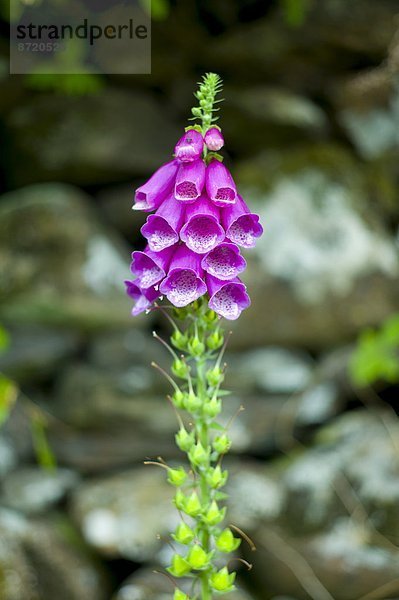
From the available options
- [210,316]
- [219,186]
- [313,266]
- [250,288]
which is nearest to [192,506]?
[210,316]

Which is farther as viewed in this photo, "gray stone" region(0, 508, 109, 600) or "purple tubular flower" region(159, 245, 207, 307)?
"gray stone" region(0, 508, 109, 600)

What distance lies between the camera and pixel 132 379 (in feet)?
13.8

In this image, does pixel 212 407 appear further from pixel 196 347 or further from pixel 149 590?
pixel 149 590

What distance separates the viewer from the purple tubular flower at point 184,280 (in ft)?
4.90

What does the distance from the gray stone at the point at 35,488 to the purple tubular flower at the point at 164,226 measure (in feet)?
7.79

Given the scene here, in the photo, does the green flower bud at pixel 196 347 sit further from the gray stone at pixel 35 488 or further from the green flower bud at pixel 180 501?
the gray stone at pixel 35 488

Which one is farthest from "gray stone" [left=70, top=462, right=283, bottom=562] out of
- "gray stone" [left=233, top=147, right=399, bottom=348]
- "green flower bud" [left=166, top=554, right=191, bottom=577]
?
"green flower bud" [left=166, top=554, right=191, bottom=577]

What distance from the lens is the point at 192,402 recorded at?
157 cm

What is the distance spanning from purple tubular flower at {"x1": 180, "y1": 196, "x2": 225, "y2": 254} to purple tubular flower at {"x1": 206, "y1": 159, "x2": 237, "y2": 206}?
0.03m

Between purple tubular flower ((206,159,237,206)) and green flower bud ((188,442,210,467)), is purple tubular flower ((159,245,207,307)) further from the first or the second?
green flower bud ((188,442,210,467))

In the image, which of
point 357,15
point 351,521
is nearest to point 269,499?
point 351,521

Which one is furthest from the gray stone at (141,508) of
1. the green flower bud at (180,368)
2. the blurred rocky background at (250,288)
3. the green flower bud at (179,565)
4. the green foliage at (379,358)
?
the green flower bud at (180,368)

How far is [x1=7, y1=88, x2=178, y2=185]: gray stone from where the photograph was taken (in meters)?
4.77

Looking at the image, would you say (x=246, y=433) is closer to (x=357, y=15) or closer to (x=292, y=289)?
(x=292, y=289)
